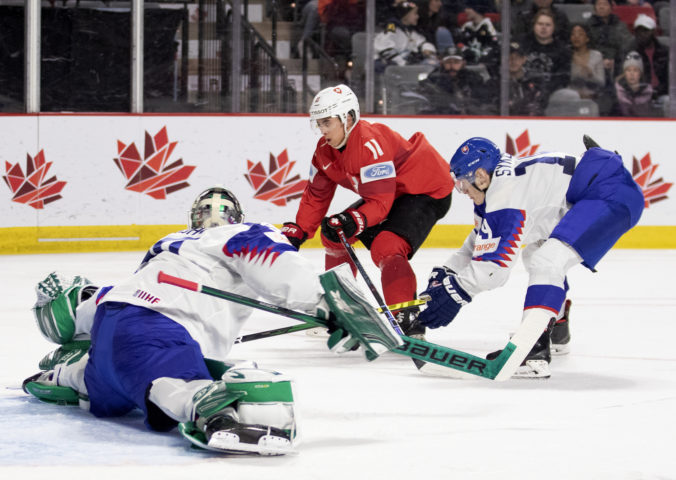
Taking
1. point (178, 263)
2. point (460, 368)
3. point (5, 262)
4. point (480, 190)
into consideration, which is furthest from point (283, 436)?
point (5, 262)

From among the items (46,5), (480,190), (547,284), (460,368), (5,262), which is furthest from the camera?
(46,5)

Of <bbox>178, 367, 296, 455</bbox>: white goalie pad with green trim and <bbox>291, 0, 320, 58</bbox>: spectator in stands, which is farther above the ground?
<bbox>291, 0, 320, 58</bbox>: spectator in stands

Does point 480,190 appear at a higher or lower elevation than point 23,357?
higher

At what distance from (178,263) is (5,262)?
13.5ft

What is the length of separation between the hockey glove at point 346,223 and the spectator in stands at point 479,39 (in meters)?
4.19

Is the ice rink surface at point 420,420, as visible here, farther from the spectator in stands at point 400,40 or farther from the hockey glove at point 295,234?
the spectator in stands at point 400,40

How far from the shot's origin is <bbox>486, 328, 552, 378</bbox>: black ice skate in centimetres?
365

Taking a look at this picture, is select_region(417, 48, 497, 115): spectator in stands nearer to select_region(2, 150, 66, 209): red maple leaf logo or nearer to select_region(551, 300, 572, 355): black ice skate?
select_region(2, 150, 66, 209): red maple leaf logo

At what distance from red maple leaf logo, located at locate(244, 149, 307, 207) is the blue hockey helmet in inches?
150

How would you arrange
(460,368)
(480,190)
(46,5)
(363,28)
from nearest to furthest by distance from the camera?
(460,368), (480,190), (46,5), (363,28)

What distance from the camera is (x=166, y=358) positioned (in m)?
2.68

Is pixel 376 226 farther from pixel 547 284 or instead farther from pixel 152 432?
pixel 152 432

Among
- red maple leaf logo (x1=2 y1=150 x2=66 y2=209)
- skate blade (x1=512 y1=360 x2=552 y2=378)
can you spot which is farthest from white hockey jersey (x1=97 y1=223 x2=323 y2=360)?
red maple leaf logo (x1=2 y1=150 x2=66 y2=209)

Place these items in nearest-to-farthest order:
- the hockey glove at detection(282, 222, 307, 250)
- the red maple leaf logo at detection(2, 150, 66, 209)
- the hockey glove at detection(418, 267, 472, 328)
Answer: the hockey glove at detection(418, 267, 472, 328) → the hockey glove at detection(282, 222, 307, 250) → the red maple leaf logo at detection(2, 150, 66, 209)
